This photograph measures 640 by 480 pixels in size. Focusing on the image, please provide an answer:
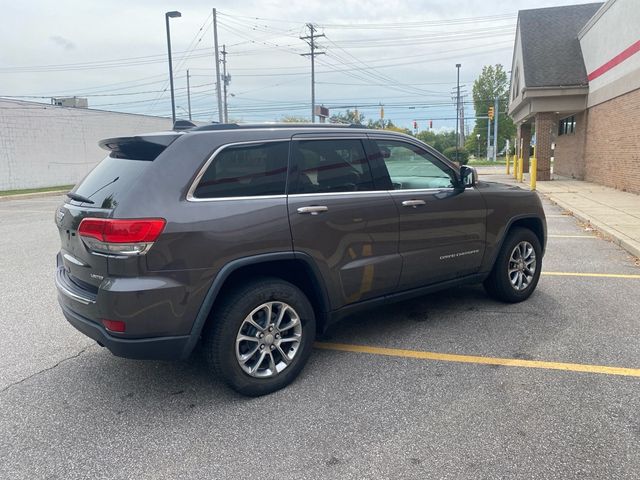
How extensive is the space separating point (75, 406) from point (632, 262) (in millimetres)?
7207

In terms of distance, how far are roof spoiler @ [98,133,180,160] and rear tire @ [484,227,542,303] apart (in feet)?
11.2

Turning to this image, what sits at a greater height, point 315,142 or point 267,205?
point 315,142

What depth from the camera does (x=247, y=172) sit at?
3.45 meters

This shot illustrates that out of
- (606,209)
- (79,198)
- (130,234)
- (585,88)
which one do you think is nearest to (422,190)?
(130,234)

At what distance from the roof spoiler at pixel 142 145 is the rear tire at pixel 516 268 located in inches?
135

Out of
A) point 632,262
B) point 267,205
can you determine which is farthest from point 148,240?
point 632,262

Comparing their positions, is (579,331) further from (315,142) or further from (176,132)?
(176,132)

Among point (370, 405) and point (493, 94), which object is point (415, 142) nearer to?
point (370, 405)

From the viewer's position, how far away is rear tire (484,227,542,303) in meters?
5.08

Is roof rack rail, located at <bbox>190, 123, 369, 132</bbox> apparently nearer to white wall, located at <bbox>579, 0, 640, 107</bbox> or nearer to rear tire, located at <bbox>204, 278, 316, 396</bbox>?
rear tire, located at <bbox>204, 278, 316, 396</bbox>

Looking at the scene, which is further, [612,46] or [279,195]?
[612,46]

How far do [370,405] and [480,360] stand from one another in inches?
44.3

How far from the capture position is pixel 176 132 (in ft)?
11.3

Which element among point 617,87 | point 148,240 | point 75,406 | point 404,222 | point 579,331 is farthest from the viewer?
point 617,87
